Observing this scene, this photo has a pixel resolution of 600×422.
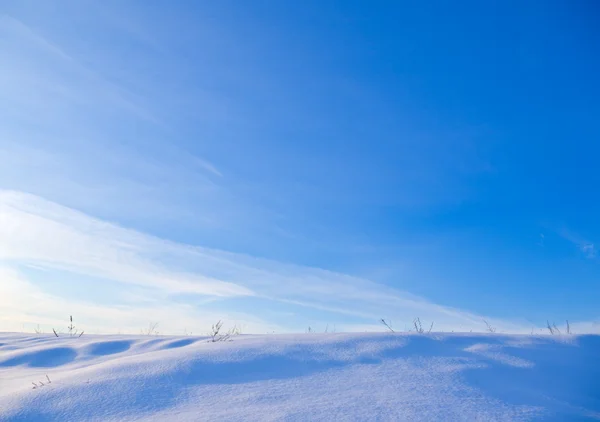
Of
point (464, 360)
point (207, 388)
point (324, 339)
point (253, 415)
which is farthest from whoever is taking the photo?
point (324, 339)

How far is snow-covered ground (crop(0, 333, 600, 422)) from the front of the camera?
2674 mm

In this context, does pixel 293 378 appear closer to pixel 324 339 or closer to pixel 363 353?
pixel 363 353

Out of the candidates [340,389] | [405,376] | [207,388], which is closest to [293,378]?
[340,389]

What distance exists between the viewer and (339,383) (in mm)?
3145

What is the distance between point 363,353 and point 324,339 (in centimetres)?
62

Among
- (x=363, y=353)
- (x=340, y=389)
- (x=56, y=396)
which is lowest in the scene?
(x=56, y=396)

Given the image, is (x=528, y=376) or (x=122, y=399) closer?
(x=122, y=399)

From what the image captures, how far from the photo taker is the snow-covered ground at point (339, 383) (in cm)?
267

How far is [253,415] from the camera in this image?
103 inches

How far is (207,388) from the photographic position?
314 cm

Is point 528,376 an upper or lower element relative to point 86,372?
upper

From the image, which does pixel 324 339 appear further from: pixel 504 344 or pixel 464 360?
pixel 504 344

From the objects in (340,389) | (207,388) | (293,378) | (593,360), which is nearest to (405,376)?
(340,389)

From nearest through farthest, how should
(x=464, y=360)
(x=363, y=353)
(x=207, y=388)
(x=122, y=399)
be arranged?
(x=122, y=399), (x=207, y=388), (x=464, y=360), (x=363, y=353)
